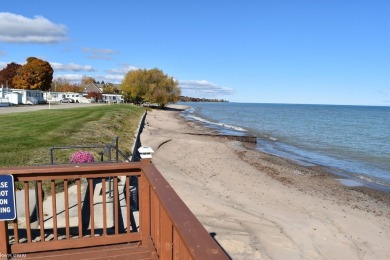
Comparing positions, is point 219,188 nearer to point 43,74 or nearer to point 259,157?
point 259,157

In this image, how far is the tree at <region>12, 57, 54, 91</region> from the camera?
76.9m

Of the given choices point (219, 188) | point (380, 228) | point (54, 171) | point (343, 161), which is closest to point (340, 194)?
point (380, 228)

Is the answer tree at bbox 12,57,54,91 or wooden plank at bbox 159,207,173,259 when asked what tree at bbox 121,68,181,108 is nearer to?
tree at bbox 12,57,54,91

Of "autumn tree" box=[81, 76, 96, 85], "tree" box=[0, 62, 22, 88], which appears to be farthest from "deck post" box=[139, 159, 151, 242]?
"autumn tree" box=[81, 76, 96, 85]

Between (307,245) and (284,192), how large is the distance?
5.19 metres

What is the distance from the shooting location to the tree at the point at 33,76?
3027 inches

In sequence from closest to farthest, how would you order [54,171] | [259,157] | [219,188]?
[54,171] → [219,188] → [259,157]

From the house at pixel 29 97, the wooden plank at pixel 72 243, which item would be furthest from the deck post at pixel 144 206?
the house at pixel 29 97

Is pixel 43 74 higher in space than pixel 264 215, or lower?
higher

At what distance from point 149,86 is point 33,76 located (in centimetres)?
2665

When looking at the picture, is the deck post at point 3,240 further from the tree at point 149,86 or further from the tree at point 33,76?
the tree at point 33,76

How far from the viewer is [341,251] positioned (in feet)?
23.8

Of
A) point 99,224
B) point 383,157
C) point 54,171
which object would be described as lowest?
point 383,157

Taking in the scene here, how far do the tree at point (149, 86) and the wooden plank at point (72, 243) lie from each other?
2954 inches
